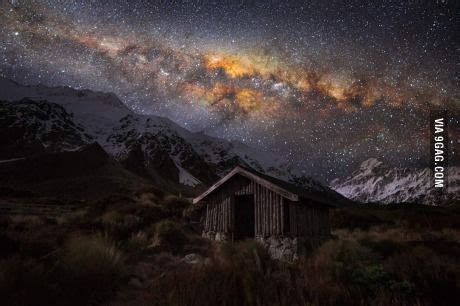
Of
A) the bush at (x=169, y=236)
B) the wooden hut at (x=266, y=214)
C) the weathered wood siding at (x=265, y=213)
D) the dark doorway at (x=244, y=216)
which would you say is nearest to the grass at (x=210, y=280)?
the wooden hut at (x=266, y=214)

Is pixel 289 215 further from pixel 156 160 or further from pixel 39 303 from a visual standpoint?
pixel 156 160

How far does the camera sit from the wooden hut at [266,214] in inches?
540

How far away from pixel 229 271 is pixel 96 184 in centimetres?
6971

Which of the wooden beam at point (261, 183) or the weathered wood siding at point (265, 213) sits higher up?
the wooden beam at point (261, 183)

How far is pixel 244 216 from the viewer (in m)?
17.2

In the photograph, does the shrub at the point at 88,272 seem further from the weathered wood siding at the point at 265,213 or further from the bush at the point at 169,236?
the weathered wood siding at the point at 265,213

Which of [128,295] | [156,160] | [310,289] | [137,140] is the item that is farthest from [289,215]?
[137,140]

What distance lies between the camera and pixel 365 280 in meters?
6.25

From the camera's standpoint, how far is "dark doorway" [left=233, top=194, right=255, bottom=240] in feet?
54.3

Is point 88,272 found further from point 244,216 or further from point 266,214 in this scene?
point 244,216

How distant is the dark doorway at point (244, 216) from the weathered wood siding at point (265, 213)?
862mm

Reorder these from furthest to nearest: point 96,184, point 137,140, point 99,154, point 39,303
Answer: point 137,140
point 99,154
point 96,184
point 39,303

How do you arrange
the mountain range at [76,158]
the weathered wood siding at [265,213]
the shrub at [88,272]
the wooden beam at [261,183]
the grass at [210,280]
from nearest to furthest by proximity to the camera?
the grass at [210,280], the shrub at [88,272], the wooden beam at [261,183], the weathered wood siding at [265,213], the mountain range at [76,158]

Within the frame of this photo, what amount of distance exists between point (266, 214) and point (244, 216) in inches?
119
